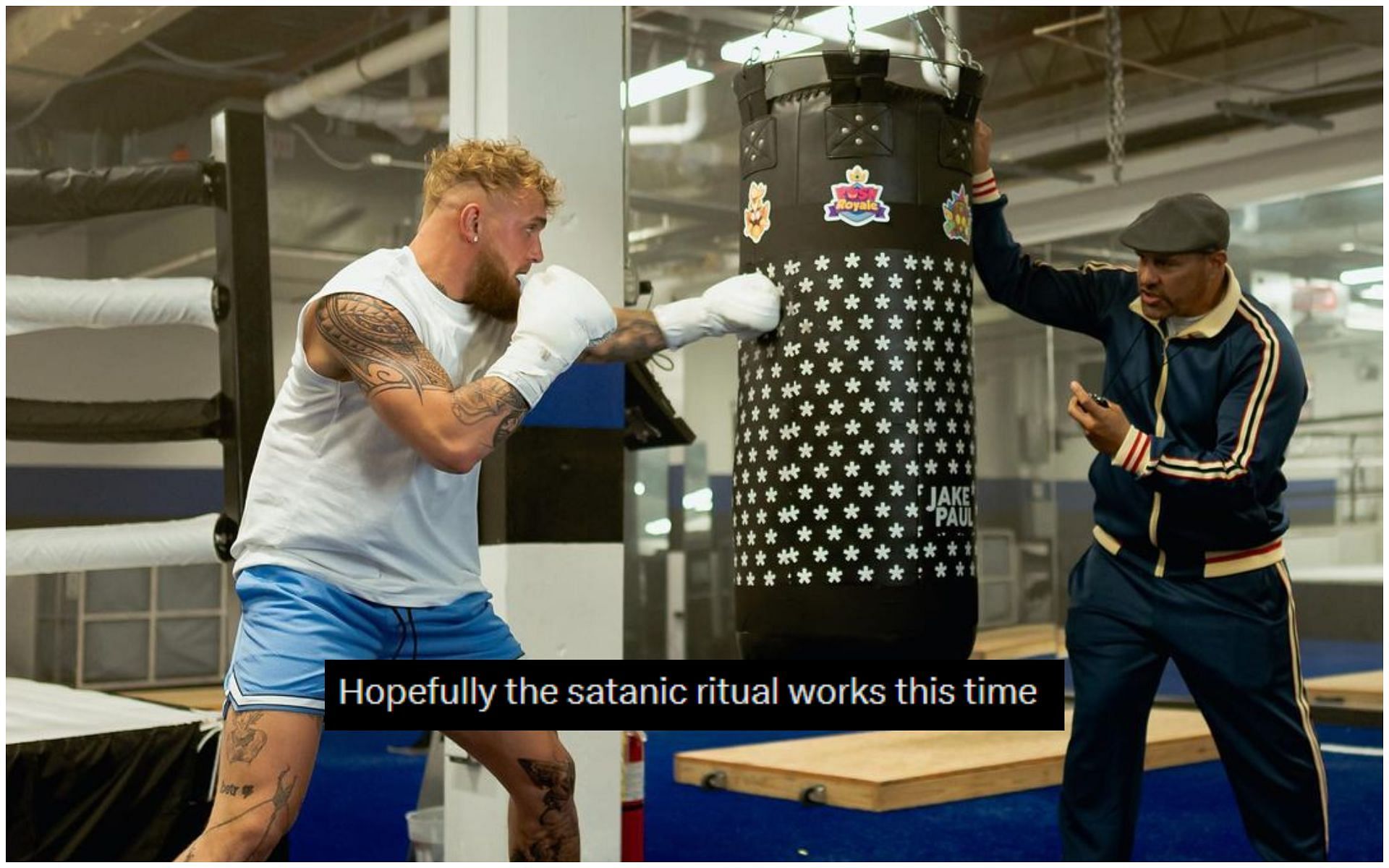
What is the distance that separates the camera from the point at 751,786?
236 inches

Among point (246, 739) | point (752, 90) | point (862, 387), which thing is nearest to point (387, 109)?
point (752, 90)

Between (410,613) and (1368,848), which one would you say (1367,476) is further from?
(410,613)

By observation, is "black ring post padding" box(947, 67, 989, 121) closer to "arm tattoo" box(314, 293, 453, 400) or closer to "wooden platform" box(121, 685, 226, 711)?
"arm tattoo" box(314, 293, 453, 400)

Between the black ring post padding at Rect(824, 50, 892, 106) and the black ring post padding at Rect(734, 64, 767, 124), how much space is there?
159 mm

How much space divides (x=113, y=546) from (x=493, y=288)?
4.10 feet

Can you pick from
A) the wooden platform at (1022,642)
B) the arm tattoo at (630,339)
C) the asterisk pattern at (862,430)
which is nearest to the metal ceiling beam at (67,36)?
the arm tattoo at (630,339)

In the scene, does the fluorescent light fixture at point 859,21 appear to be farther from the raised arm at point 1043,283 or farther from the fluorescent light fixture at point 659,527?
the fluorescent light fixture at point 659,527

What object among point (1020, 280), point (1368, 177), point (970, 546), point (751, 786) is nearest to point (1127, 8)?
point (1368, 177)

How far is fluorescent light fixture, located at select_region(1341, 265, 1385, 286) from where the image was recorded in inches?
301

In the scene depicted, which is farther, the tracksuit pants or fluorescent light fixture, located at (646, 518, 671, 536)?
fluorescent light fixture, located at (646, 518, 671, 536)

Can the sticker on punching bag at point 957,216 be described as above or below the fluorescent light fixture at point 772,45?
below

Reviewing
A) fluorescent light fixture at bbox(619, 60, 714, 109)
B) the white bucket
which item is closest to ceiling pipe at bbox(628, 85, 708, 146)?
fluorescent light fixture at bbox(619, 60, 714, 109)

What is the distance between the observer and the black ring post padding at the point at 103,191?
341 centimetres

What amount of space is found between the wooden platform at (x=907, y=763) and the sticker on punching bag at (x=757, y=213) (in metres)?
2.87
